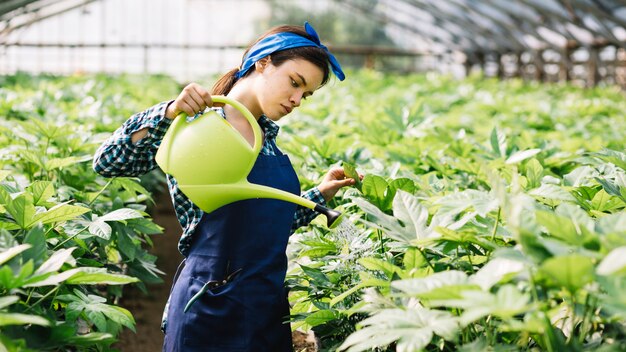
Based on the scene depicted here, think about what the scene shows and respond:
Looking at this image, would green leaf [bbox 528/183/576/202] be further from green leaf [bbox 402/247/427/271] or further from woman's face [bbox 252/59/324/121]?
woman's face [bbox 252/59/324/121]

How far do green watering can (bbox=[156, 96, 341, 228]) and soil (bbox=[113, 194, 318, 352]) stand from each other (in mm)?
846

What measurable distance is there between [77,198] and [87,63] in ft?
67.6

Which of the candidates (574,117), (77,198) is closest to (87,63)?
(574,117)

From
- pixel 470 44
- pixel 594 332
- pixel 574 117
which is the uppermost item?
pixel 594 332

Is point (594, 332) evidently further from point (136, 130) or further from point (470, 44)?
point (470, 44)

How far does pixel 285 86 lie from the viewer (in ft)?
5.51

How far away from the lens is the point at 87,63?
21.2 m

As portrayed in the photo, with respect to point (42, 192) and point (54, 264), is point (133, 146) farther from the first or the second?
point (54, 264)

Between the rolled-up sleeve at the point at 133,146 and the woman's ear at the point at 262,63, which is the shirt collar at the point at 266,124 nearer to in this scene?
the woman's ear at the point at 262,63

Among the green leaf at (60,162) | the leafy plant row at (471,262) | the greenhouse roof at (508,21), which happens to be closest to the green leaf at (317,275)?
the leafy plant row at (471,262)

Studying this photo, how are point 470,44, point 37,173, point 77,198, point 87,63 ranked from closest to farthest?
point 77,198 → point 37,173 → point 470,44 → point 87,63

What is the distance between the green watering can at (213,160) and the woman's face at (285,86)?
0.24 metres

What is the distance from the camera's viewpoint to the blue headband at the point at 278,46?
5.71 feet

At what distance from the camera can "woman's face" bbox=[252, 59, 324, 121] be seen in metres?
1.68
